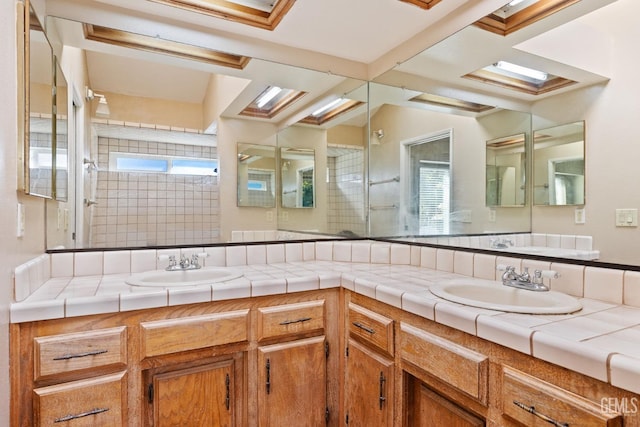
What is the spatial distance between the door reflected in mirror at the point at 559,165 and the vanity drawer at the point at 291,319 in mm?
1078

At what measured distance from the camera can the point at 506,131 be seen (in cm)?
160

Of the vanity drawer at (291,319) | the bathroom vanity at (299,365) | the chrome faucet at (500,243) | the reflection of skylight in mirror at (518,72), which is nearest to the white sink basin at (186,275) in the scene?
the bathroom vanity at (299,365)

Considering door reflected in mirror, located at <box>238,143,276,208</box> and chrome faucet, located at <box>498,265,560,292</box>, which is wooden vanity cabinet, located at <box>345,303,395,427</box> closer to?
chrome faucet, located at <box>498,265,560,292</box>

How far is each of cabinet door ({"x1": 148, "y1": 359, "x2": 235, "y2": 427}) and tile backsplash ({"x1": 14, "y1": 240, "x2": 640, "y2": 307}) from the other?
60 centimetres

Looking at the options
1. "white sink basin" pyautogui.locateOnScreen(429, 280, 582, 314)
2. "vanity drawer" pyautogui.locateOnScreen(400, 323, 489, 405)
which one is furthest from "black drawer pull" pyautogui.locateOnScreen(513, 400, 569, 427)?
"white sink basin" pyautogui.locateOnScreen(429, 280, 582, 314)

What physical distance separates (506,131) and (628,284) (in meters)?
0.81

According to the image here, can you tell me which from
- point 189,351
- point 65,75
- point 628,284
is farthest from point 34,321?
point 628,284

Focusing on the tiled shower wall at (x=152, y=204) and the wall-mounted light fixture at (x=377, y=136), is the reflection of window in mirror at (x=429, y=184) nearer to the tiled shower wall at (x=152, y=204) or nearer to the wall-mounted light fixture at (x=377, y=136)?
the wall-mounted light fixture at (x=377, y=136)

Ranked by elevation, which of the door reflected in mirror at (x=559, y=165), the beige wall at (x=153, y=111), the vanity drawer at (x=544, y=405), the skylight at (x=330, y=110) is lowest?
the vanity drawer at (x=544, y=405)

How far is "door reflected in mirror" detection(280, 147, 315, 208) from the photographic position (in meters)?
2.31

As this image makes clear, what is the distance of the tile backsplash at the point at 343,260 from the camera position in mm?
1143

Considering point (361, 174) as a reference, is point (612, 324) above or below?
below

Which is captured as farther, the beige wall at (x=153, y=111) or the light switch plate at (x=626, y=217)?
the beige wall at (x=153, y=111)

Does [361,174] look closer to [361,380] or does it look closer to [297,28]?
[297,28]
